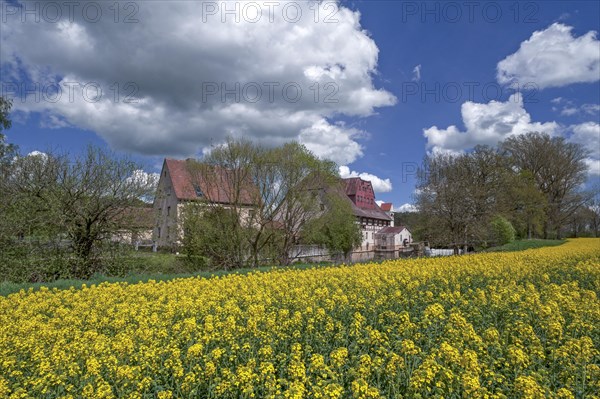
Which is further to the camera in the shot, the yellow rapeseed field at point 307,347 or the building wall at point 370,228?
the building wall at point 370,228

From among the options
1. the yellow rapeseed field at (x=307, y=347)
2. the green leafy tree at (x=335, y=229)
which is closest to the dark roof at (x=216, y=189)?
the green leafy tree at (x=335, y=229)

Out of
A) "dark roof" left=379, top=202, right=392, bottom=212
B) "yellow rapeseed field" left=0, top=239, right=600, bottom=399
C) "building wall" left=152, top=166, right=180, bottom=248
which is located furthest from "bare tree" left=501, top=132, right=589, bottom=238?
"yellow rapeseed field" left=0, top=239, right=600, bottom=399

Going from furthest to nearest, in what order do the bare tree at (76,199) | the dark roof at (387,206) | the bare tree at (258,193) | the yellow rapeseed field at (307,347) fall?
the dark roof at (387,206) < the bare tree at (258,193) < the bare tree at (76,199) < the yellow rapeseed field at (307,347)

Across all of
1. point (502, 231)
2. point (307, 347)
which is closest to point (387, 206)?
point (502, 231)

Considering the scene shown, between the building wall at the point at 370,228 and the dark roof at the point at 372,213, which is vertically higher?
the dark roof at the point at 372,213

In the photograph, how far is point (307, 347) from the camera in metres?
4.91

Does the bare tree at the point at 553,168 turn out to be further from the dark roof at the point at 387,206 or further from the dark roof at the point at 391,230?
the dark roof at the point at 387,206

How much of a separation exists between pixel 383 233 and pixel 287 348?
52.3 metres

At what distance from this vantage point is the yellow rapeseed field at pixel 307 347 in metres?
3.94

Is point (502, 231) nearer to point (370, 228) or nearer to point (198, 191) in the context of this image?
point (370, 228)

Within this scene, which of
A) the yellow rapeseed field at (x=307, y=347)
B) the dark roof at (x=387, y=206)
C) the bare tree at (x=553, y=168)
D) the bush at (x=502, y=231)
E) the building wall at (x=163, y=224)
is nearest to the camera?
the yellow rapeseed field at (x=307, y=347)

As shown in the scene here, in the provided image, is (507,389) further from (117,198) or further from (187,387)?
(117,198)

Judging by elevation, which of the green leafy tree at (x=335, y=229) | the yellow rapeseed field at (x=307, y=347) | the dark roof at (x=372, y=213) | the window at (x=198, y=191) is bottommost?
the yellow rapeseed field at (x=307, y=347)

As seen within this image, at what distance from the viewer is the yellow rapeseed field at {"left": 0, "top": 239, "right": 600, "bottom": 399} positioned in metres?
3.94
